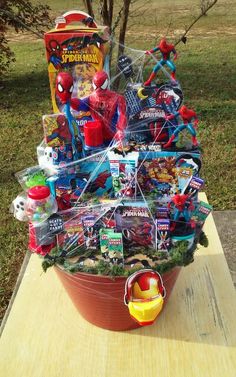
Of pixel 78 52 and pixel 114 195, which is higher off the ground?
pixel 78 52

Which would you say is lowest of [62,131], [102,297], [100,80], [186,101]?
[186,101]

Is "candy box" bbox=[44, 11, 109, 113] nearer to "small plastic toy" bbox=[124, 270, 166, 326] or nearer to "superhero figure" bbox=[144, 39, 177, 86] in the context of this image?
"superhero figure" bbox=[144, 39, 177, 86]

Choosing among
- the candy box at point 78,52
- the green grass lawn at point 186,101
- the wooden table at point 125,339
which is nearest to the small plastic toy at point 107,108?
the candy box at point 78,52

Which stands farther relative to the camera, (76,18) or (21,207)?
(76,18)

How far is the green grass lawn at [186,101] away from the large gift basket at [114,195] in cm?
71

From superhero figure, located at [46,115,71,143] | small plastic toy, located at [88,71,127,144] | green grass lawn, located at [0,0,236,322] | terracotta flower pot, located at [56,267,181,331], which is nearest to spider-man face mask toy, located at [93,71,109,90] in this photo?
small plastic toy, located at [88,71,127,144]

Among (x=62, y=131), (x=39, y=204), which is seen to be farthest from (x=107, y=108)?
(x=39, y=204)

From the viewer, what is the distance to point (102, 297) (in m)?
0.92

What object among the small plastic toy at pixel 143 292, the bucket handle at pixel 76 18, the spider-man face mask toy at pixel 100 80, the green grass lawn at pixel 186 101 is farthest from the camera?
the green grass lawn at pixel 186 101

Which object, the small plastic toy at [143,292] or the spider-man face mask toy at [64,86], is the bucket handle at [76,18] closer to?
the spider-man face mask toy at [64,86]

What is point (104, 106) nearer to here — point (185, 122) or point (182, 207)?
point (185, 122)

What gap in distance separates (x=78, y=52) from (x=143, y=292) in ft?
1.91

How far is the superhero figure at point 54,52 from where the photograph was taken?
104 centimetres

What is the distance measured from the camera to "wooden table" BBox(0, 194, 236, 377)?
3.02ft
